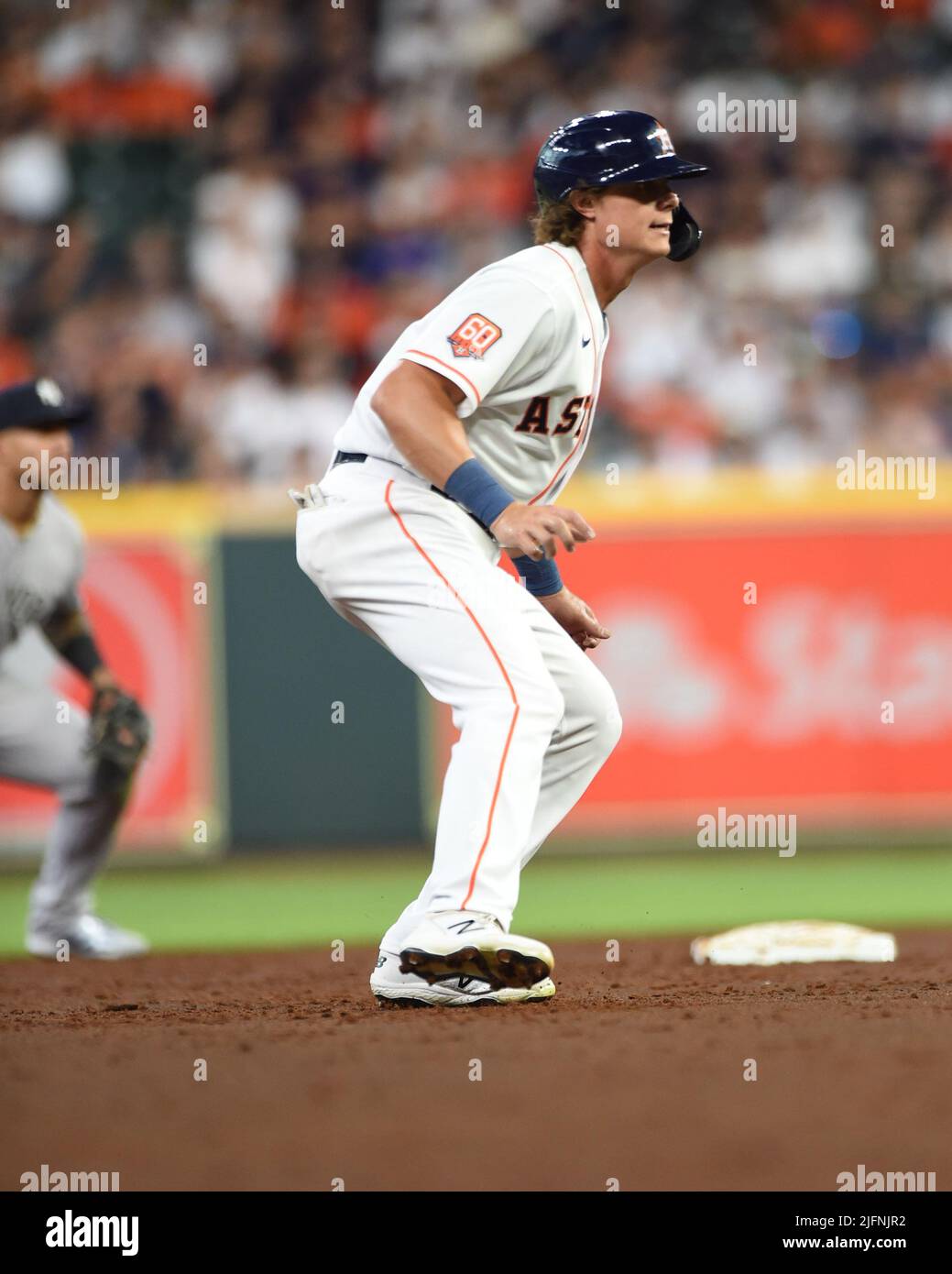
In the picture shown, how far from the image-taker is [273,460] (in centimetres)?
1005

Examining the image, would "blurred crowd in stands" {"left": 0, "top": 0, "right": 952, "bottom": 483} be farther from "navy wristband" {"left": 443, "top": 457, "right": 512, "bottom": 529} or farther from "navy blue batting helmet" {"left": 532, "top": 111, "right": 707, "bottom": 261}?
"navy wristband" {"left": 443, "top": 457, "right": 512, "bottom": 529}

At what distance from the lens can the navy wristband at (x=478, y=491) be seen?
12.4 feet

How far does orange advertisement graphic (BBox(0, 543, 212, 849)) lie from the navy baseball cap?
2.80 meters

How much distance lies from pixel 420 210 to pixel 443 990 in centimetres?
818

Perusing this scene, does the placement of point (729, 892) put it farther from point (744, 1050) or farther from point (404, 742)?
point (744, 1050)

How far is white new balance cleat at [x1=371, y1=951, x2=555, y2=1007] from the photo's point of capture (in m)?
3.88

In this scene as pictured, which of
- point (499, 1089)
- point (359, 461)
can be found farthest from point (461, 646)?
point (499, 1089)

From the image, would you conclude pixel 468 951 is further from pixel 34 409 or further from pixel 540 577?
pixel 34 409

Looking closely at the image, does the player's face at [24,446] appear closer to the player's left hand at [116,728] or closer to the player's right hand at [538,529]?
the player's left hand at [116,728]

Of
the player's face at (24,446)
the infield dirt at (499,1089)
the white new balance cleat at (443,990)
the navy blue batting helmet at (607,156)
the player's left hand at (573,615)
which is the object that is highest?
the navy blue batting helmet at (607,156)

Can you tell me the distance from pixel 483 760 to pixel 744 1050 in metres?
0.86

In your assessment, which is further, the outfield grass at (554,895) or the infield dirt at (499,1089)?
the outfield grass at (554,895)

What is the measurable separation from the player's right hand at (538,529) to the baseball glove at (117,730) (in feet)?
8.62

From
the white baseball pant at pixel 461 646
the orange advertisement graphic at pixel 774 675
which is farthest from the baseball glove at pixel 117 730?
the orange advertisement graphic at pixel 774 675
